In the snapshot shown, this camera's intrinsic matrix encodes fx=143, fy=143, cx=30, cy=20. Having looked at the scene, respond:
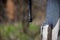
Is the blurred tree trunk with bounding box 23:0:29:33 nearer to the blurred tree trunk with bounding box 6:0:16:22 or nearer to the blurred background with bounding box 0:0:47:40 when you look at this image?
the blurred background with bounding box 0:0:47:40

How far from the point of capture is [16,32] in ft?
8.00

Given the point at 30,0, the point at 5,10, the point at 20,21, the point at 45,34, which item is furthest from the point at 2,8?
the point at 45,34

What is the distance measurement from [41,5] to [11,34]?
28.0 inches

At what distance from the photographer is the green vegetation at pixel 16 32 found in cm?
244

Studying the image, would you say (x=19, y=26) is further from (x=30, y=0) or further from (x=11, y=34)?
(x=30, y=0)

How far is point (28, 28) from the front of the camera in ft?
8.07

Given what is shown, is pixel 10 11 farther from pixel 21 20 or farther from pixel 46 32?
pixel 46 32

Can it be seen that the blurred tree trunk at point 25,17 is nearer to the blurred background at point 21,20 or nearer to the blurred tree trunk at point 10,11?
the blurred background at point 21,20

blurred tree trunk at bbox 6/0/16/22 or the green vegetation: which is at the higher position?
blurred tree trunk at bbox 6/0/16/22

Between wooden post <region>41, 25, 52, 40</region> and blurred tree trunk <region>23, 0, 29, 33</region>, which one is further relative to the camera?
blurred tree trunk <region>23, 0, 29, 33</region>

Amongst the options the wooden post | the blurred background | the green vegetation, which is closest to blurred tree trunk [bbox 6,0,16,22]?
the blurred background

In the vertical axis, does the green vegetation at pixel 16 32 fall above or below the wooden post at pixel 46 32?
below

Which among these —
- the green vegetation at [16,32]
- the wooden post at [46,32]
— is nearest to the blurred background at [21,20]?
the green vegetation at [16,32]

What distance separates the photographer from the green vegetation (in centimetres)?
244
